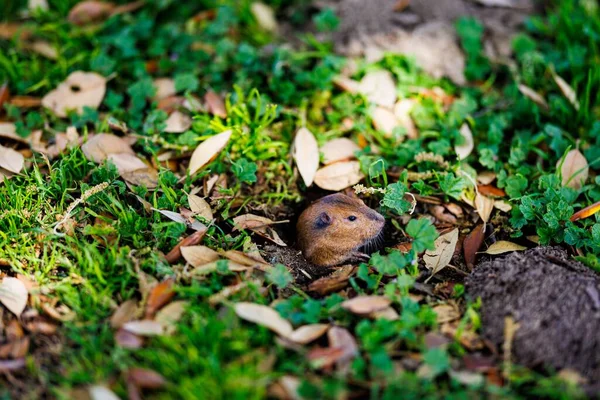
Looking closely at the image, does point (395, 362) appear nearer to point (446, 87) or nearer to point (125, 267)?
point (125, 267)

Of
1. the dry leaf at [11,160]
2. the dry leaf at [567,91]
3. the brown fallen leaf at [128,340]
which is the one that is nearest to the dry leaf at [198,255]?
the brown fallen leaf at [128,340]

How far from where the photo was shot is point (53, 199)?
3072 millimetres

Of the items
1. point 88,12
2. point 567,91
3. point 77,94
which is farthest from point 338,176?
point 88,12

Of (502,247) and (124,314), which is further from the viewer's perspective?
(502,247)

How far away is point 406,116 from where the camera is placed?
3.67m

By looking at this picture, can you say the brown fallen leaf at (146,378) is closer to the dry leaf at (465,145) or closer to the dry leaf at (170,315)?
the dry leaf at (170,315)

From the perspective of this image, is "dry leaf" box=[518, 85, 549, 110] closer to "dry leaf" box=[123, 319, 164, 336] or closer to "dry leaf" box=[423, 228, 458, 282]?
"dry leaf" box=[423, 228, 458, 282]

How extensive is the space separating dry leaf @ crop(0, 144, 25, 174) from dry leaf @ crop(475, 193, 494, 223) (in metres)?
2.33

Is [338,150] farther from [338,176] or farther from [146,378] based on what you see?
[146,378]

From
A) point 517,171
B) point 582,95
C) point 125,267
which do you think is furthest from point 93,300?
point 582,95

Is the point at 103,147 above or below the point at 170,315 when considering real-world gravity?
above

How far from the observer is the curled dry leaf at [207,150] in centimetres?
328

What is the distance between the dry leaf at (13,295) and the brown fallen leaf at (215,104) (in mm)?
1388

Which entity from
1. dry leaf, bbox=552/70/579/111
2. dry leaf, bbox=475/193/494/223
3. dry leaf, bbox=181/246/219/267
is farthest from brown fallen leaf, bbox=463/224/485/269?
dry leaf, bbox=181/246/219/267
